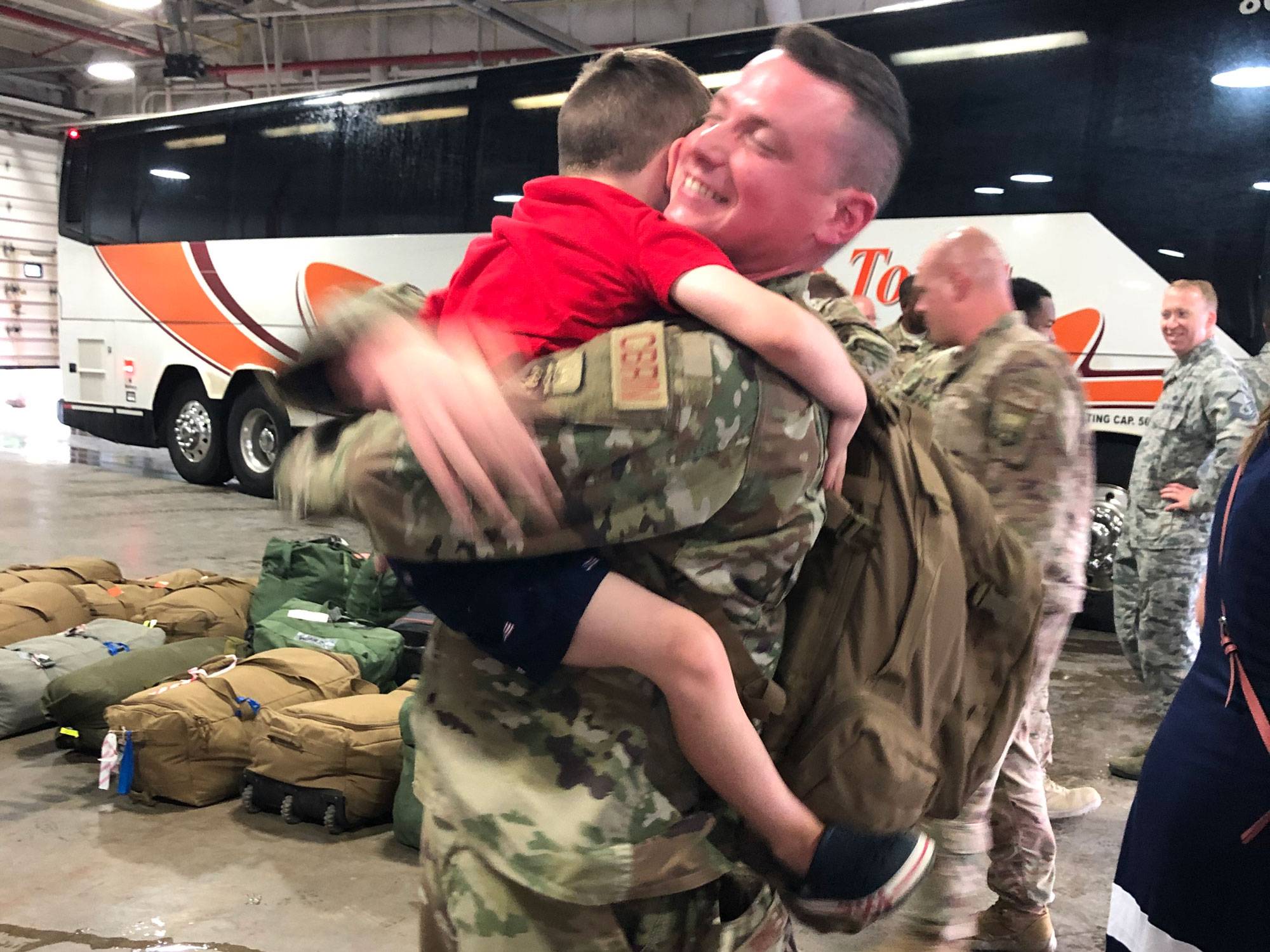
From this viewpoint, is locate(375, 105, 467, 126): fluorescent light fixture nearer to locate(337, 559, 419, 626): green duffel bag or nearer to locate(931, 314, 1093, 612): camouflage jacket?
locate(337, 559, 419, 626): green duffel bag

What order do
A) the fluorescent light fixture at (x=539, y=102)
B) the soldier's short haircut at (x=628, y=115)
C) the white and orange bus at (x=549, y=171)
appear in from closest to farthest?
the soldier's short haircut at (x=628, y=115) < the white and orange bus at (x=549, y=171) < the fluorescent light fixture at (x=539, y=102)

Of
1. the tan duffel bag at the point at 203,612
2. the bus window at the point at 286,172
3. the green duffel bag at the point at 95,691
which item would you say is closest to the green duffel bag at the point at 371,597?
the tan duffel bag at the point at 203,612

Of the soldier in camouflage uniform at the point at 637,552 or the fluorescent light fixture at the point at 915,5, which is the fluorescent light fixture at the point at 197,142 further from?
the soldier in camouflage uniform at the point at 637,552

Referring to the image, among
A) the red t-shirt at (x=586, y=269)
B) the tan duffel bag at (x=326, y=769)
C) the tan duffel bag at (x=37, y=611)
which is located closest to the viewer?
the red t-shirt at (x=586, y=269)

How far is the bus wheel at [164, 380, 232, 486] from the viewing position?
1048 cm

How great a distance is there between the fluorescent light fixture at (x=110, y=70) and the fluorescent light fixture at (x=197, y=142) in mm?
6403

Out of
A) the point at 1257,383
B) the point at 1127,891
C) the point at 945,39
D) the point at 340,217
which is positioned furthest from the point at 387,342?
the point at 340,217

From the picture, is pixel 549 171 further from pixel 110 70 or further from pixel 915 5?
pixel 110 70

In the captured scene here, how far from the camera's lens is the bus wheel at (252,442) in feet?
33.4

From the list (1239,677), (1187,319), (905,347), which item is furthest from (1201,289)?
(1239,677)

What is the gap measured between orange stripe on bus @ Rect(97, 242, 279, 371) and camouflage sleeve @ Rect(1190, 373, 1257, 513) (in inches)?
318

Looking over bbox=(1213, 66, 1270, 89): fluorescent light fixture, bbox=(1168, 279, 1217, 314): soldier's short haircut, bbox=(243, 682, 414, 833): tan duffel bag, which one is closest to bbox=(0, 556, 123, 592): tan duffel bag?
bbox=(243, 682, 414, 833): tan duffel bag

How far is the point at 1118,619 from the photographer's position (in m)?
4.80

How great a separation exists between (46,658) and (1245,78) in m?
6.09
